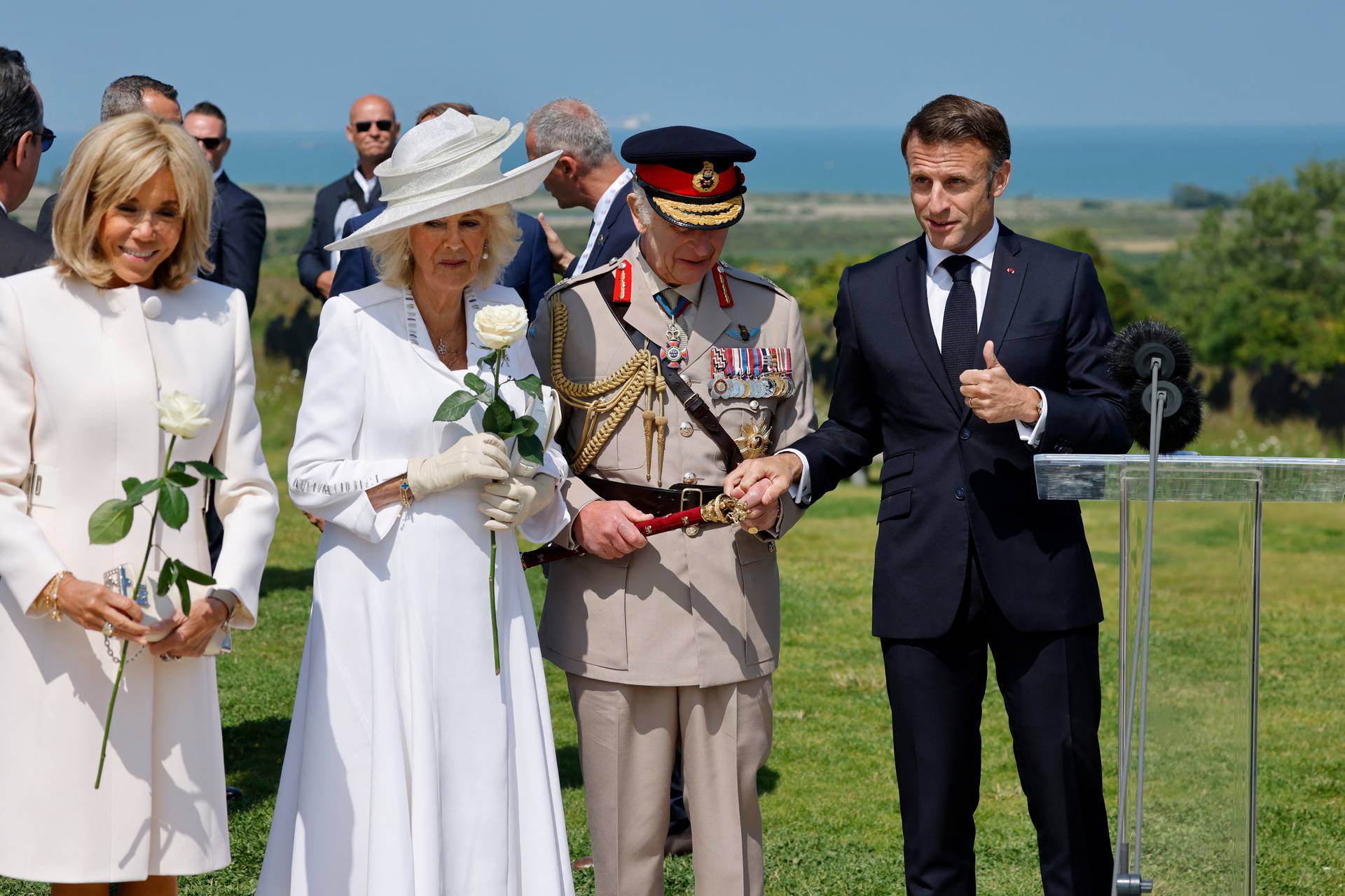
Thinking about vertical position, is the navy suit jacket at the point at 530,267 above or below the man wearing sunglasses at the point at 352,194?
below

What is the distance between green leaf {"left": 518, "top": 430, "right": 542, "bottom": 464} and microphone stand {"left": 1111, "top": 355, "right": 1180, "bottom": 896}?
1.33 m

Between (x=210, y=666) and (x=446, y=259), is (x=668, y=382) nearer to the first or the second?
(x=446, y=259)

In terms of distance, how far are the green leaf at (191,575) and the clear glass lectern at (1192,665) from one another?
67.9 inches

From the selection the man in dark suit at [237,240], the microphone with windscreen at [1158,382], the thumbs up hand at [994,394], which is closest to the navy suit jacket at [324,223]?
the man in dark suit at [237,240]

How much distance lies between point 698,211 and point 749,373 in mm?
438

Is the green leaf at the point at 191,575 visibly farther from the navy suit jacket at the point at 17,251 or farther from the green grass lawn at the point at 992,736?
the green grass lawn at the point at 992,736

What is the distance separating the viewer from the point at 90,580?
3176 millimetres

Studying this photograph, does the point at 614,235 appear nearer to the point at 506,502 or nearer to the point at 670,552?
the point at 670,552

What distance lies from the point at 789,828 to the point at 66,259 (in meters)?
3.59

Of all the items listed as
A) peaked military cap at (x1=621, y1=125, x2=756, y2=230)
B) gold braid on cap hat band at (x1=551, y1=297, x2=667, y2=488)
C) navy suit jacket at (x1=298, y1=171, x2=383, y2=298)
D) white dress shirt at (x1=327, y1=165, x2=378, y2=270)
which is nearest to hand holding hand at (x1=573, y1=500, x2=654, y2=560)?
gold braid on cap hat band at (x1=551, y1=297, x2=667, y2=488)

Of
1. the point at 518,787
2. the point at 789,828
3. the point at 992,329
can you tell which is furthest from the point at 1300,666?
the point at 518,787

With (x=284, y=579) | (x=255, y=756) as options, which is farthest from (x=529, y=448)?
(x=284, y=579)

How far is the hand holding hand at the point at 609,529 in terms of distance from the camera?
12.4 feet

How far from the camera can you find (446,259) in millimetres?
3627
